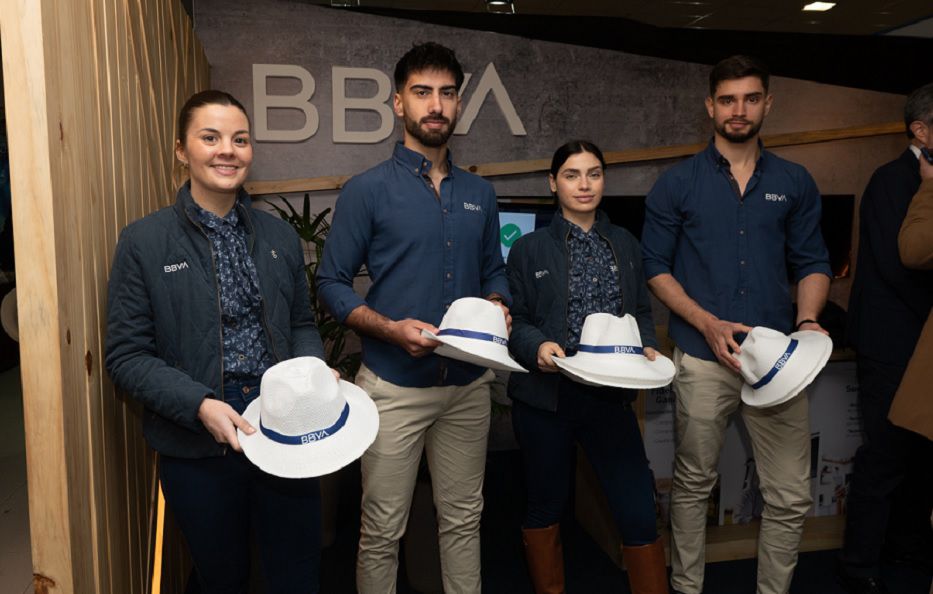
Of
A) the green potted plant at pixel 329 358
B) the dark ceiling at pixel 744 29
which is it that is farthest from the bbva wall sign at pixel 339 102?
the green potted plant at pixel 329 358

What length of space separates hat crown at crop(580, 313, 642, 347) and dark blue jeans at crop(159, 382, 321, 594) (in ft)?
2.88

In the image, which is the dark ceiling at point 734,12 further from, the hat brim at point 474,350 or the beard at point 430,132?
the hat brim at point 474,350

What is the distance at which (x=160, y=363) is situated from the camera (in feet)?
5.30

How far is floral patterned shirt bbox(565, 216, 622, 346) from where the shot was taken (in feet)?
7.63

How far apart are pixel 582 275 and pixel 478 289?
0.35m

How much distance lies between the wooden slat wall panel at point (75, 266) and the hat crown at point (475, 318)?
87cm

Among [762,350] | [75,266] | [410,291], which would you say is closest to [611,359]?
[762,350]

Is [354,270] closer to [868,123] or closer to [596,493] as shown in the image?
[596,493]

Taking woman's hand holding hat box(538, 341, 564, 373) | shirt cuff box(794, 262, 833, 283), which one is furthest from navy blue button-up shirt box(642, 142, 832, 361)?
woman's hand holding hat box(538, 341, 564, 373)

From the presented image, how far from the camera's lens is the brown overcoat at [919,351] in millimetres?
2191

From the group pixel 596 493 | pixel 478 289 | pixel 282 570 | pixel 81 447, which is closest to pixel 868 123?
pixel 596 493

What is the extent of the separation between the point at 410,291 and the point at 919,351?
1.58 metres

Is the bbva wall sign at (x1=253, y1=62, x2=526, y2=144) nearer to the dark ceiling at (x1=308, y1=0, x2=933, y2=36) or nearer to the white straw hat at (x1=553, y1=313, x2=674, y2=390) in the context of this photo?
the dark ceiling at (x1=308, y1=0, x2=933, y2=36)

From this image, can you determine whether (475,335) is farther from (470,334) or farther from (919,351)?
(919,351)
